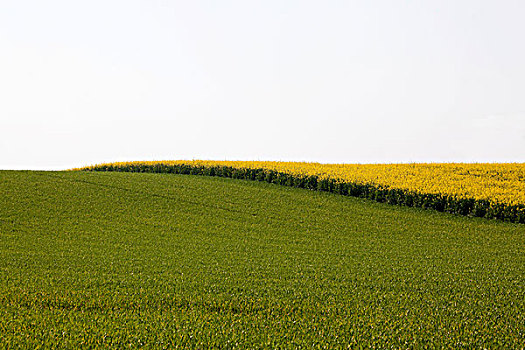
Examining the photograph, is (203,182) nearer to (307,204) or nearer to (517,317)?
(307,204)

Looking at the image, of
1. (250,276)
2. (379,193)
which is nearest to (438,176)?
(379,193)

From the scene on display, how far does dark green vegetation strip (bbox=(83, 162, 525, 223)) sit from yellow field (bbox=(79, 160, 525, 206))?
0.20 m

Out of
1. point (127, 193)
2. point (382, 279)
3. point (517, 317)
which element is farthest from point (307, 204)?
point (517, 317)

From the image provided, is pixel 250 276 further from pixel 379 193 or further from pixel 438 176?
pixel 438 176

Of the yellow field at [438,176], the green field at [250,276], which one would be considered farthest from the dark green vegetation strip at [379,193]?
the green field at [250,276]

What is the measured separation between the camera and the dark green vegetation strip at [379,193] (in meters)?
17.1

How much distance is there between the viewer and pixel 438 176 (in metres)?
22.0

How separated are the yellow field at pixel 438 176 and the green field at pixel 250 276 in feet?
5.93

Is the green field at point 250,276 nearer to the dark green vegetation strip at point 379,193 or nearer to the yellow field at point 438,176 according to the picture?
the dark green vegetation strip at point 379,193

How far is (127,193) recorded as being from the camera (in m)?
18.8

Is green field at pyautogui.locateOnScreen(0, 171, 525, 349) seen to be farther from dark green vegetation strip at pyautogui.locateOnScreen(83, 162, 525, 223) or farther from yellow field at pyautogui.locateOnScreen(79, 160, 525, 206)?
yellow field at pyautogui.locateOnScreen(79, 160, 525, 206)

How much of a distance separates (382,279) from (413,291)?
0.71m

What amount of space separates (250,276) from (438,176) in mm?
16196

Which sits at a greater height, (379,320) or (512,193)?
(512,193)
